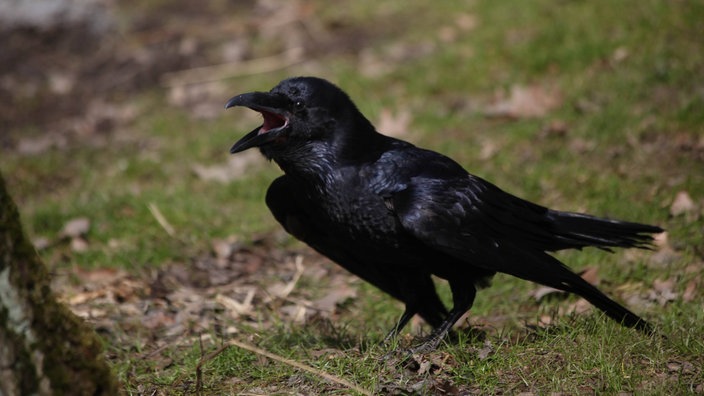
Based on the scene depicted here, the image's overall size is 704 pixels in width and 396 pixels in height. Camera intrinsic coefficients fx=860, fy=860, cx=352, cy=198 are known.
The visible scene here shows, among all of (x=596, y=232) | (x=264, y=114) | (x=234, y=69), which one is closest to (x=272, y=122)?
(x=264, y=114)

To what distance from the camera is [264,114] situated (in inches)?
154

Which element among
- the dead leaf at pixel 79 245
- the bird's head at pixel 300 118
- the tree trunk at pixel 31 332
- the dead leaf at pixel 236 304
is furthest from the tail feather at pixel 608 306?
the dead leaf at pixel 79 245

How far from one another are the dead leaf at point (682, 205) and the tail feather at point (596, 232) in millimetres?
1347

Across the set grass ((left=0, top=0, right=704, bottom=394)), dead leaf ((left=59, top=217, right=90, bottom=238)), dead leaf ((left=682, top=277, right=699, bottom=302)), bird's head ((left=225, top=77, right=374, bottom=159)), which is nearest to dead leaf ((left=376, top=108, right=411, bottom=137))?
grass ((left=0, top=0, right=704, bottom=394))

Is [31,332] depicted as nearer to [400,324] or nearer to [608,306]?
[400,324]

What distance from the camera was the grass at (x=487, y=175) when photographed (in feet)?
11.7

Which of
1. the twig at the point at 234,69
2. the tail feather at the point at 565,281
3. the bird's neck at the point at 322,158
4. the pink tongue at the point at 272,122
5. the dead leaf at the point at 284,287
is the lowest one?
the dead leaf at the point at 284,287

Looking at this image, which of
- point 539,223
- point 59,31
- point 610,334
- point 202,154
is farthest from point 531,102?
point 59,31

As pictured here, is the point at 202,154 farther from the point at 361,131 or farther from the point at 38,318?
the point at 38,318

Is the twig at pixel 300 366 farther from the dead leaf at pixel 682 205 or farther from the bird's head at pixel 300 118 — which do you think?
the dead leaf at pixel 682 205

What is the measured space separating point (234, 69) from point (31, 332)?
A: 7.16 m

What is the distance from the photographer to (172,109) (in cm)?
886

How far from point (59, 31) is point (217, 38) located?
85.4 inches

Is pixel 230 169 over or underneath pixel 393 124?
underneath
